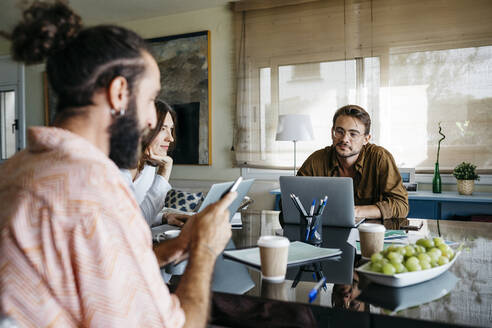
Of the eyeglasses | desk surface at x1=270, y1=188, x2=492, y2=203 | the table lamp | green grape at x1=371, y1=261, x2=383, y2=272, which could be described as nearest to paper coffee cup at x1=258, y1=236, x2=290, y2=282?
green grape at x1=371, y1=261, x2=383, y2=272

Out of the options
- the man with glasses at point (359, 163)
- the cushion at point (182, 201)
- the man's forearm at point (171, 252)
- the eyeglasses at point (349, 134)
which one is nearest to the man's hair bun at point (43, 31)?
the man's forearm at point (171, 252)

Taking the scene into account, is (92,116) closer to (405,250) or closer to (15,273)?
(15,273)

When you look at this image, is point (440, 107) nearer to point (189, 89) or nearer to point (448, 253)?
point (189, 89)

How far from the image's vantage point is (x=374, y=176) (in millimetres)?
2494

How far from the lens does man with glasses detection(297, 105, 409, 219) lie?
233cm

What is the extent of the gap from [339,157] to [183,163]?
2620mm

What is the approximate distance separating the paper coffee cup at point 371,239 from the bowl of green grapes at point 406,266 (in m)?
0.16

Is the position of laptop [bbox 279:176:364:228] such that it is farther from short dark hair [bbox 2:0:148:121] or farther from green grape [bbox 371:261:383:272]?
short dark hair [bbox 2:0:148:121]

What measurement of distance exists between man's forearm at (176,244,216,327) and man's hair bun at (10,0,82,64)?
537 millimetres

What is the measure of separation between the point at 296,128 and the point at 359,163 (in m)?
1.32

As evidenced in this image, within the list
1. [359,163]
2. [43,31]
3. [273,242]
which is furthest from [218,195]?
[359,163]

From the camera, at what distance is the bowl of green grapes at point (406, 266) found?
3.26 feet

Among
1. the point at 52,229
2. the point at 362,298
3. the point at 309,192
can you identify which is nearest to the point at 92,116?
the point at 52,229

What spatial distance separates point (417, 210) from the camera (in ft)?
11.2
